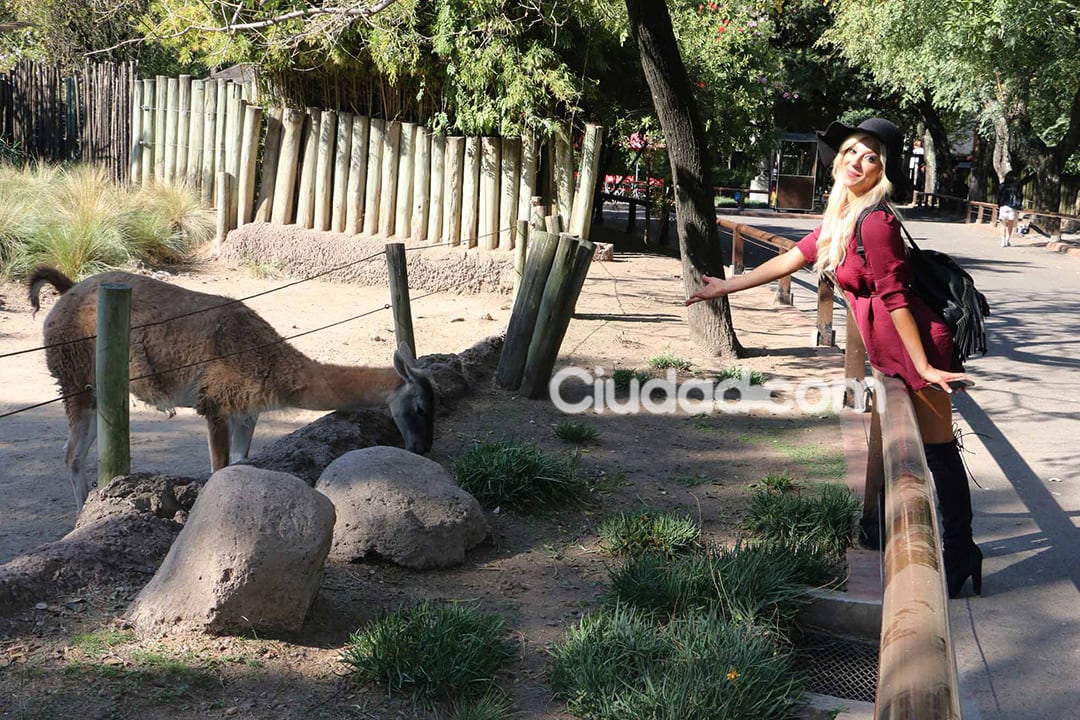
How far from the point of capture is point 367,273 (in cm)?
1377

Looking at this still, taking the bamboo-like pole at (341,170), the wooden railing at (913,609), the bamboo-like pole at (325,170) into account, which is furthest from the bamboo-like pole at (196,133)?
the wooden railing at (913,609)

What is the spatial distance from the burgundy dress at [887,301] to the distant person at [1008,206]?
77.3ft

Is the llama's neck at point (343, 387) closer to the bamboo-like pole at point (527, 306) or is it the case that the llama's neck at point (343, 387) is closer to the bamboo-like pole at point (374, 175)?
the bamboo-like pole at point (527, 306)

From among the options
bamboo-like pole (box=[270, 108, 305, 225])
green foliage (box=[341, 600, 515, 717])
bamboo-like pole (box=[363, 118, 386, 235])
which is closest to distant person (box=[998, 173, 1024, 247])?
bamboo-like pole (box=[363, 118, 386, 235])

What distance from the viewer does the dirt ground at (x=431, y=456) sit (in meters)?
3.77

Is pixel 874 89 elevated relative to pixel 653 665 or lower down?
elevated

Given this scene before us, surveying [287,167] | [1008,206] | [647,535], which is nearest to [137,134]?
[287,167]

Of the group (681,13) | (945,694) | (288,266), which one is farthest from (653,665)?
(681,13)

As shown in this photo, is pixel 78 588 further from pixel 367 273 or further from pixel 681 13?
pixel 681 13

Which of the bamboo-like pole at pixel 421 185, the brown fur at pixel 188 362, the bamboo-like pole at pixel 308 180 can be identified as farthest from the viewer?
the bamboo-like pole at pixel 308 180

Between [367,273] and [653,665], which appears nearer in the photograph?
[653,665]

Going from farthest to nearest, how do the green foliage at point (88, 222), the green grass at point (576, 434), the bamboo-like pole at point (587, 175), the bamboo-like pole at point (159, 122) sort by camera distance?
the bamboo-like pole at point (159, 122) < the green foliage at point (88, 222) < the bamboo-like pole at point (587, 175) < the green grass at point (576, 434)

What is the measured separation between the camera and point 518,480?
5887mm

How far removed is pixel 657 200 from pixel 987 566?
574 inches
